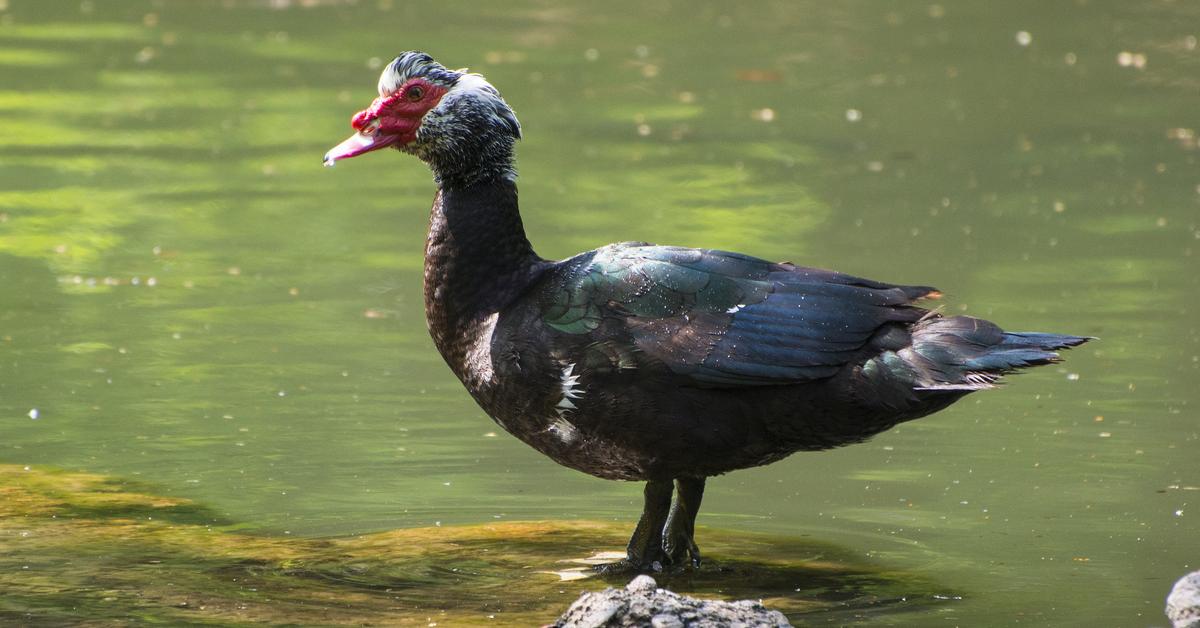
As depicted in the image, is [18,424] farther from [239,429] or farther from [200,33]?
[200,33]

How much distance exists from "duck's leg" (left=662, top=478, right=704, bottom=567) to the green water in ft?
1.44

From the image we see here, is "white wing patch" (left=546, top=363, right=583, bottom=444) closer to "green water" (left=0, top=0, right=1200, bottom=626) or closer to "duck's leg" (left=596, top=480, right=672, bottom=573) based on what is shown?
"duck's leg" (left=596, top=480, right=672, bottom=573)

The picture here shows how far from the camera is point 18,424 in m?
7.81

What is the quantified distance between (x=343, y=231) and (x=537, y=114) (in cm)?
306

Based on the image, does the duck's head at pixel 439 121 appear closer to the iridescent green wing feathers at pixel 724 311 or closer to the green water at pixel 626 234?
the iridescent green wing feathers at pixel 724 311

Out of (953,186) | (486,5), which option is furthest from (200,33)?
(953,186)

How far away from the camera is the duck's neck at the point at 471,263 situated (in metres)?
6.29

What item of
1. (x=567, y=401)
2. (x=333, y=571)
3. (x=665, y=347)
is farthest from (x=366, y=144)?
(x=333, y=571)

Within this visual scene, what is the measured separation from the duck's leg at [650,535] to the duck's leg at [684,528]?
8cm

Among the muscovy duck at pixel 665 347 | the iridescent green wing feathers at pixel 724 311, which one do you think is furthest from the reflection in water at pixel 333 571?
the iridescent green wing feathers at pixel 724 311

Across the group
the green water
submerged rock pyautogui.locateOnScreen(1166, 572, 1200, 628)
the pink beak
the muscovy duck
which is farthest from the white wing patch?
submerged rock pyautogui.locateOnScreen(1166, 572, 1200, 628)

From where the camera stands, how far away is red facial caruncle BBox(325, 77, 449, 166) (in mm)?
6402

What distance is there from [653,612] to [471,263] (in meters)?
Answer: 1.79

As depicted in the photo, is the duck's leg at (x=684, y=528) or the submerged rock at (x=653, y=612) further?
the duck's leg at (x=684, y=528)
